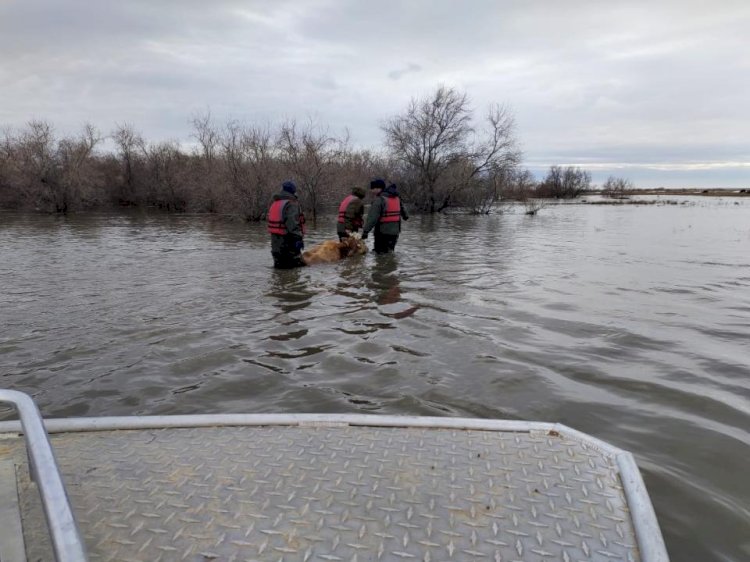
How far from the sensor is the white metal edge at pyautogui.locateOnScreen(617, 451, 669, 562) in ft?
6.49

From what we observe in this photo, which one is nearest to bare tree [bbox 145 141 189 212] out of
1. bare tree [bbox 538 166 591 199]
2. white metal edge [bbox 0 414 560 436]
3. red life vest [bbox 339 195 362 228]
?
red life vest [bbox 339 195 362 228]

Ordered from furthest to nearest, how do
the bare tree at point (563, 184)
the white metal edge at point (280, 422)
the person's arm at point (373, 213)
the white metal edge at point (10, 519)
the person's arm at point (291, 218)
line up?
1. the bare tree at point (563, 184)
2. the person's arm at point (373, 213)
3. the person's arm at point (291, 218)
4. the white metal edge at point (280, 422)
5. the white metal edge at point (10, 519)

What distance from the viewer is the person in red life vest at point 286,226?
10695 millimetres

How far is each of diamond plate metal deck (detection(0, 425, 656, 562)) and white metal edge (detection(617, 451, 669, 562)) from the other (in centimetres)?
4

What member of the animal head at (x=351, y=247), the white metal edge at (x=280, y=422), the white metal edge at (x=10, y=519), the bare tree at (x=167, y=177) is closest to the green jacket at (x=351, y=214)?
the animal head at (x=351, y=247)

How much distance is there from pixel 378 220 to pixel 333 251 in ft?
5.01

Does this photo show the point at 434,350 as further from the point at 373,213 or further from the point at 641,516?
the point at 373,213

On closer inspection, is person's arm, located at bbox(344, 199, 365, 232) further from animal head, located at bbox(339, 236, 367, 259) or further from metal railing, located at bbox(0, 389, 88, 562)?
metal railing, located at bbox(0, 389, 88, 562)

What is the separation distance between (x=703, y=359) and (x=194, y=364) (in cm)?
596

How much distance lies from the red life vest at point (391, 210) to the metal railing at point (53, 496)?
11467 millimetres

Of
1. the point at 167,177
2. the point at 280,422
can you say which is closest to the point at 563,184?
the point at 167,177

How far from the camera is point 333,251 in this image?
41.6 feet

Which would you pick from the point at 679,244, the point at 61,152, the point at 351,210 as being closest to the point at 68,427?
the point at 351,210

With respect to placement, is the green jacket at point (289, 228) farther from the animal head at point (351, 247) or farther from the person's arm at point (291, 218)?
the animal head at point (351, 247)
